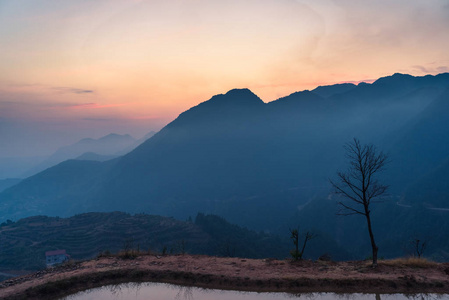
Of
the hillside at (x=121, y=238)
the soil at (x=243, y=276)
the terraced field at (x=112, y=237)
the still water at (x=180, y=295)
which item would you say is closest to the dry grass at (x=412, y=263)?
the soil at (x=243, y=276)

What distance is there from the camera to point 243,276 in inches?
509

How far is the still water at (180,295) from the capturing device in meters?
11.4

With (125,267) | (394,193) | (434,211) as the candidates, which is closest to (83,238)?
(125,267)

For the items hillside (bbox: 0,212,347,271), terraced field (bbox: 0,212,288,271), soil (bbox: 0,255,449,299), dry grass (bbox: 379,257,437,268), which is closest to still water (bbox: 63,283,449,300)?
soil (bbox: 0,255,449,299)

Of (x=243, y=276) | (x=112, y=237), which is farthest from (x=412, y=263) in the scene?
(x=112, y=237)

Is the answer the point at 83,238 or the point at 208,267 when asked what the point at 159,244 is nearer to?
the point at 83,238

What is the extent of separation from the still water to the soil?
0.32 metres

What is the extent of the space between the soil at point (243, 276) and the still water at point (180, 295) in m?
0.32

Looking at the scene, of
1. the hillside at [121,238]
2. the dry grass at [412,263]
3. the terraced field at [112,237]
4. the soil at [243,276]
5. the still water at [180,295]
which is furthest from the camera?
the hillside at [121,238]

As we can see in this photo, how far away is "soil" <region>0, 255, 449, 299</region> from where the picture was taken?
469 inches

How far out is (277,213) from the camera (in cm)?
19812

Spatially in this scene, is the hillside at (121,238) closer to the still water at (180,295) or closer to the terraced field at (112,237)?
the terraced field at (112,237)

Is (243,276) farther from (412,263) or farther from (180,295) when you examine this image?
(412,263)

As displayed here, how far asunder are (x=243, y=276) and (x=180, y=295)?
8.64 ft
